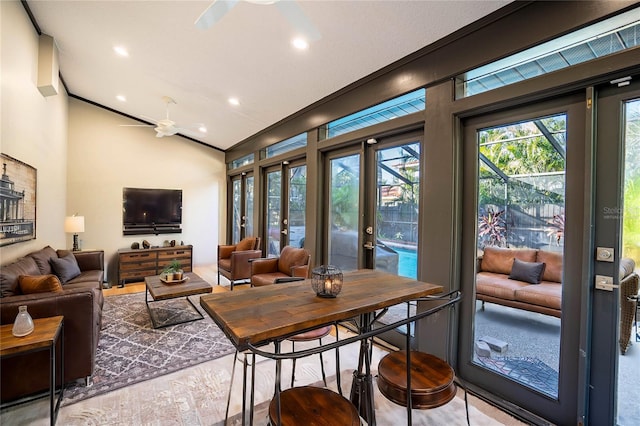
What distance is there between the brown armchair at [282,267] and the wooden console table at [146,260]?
2.62 meters

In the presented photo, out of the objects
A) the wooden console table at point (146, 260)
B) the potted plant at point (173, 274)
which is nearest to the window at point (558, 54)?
the potted plant at point (173, 274)

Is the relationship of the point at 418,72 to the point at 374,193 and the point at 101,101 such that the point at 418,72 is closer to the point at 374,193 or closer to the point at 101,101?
the point at 374,193

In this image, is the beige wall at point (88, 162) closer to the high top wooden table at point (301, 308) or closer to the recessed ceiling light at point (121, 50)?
the recessed ceiling light at point (121, 50)

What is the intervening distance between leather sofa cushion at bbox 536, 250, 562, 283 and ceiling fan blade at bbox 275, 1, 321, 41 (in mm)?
2246

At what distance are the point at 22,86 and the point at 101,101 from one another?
2913 millimetres

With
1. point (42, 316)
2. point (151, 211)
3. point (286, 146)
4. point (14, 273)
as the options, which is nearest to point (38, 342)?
point (42, 316)

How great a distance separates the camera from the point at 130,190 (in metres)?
6.21

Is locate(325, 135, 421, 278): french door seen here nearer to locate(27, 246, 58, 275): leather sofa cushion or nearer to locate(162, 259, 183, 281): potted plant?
locate(162, 259, 183, 281): potted plant

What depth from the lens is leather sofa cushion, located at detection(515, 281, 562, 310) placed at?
2.04m

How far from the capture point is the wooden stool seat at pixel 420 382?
145 cm

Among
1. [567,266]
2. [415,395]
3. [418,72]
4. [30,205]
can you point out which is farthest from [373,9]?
[30,205]

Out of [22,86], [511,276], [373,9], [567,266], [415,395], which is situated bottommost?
[415,395]

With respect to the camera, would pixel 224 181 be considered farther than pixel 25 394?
Yes

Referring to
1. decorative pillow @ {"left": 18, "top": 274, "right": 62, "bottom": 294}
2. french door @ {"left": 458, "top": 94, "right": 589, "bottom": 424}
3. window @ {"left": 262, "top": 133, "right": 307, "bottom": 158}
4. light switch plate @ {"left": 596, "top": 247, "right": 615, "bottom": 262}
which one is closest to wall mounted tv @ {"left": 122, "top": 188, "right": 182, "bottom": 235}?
window @ {"left": 262, "top": 133, "right": 307, "bottom": 158}
